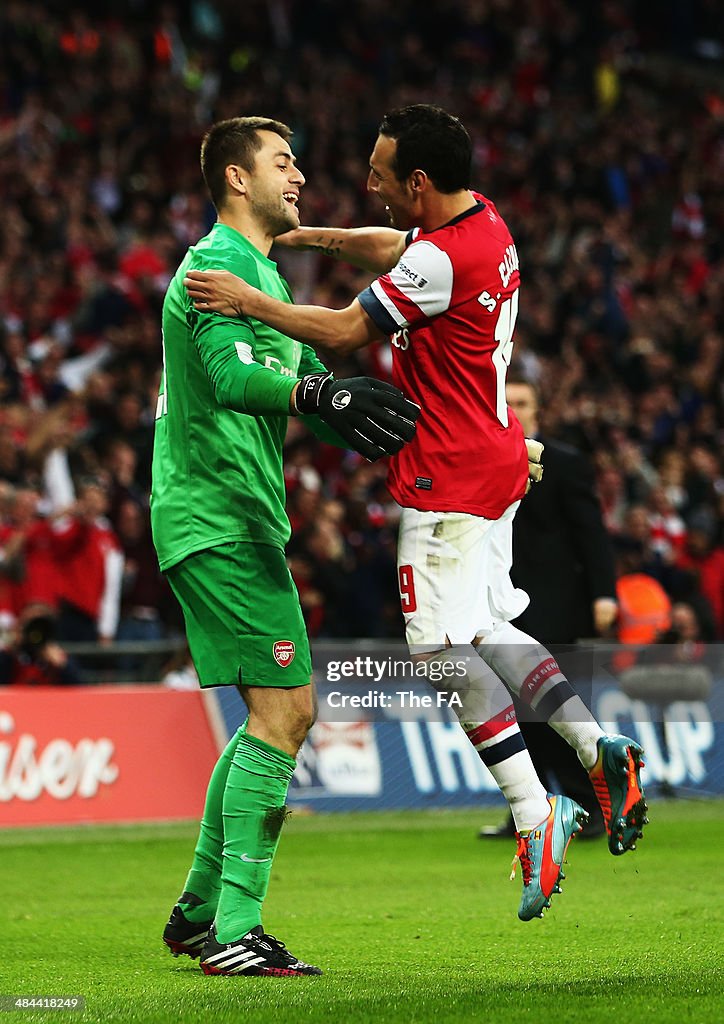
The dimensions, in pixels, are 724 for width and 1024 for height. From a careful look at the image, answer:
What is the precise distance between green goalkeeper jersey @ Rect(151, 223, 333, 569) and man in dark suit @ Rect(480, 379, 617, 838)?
4.23 meters

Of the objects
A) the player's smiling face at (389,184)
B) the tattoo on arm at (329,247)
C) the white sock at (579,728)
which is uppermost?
the player's smiling face at (389,184)

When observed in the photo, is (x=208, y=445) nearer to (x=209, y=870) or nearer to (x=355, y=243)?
(x=355, y=243)

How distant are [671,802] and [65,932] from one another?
22.4 ft

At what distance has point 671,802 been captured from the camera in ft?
41.0

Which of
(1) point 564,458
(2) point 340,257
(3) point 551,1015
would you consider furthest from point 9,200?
(3) point 551,1015

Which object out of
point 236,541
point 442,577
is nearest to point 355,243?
point 236,541

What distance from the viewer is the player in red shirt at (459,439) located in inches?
205

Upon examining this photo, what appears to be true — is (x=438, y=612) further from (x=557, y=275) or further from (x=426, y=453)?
(x=557, y=275)

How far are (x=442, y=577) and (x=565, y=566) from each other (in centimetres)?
459

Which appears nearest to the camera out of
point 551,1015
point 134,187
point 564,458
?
point 551,1015

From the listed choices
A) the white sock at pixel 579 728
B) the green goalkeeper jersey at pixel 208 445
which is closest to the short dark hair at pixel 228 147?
the green goalkeeper jersey at pixel 208 445

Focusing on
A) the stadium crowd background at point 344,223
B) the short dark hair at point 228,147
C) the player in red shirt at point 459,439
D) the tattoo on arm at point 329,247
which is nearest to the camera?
the player in red shirt at point 459,439

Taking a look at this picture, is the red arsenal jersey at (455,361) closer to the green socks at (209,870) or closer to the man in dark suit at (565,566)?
the green socks at (209,870)

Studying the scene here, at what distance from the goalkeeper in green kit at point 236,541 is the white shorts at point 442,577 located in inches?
17.6
